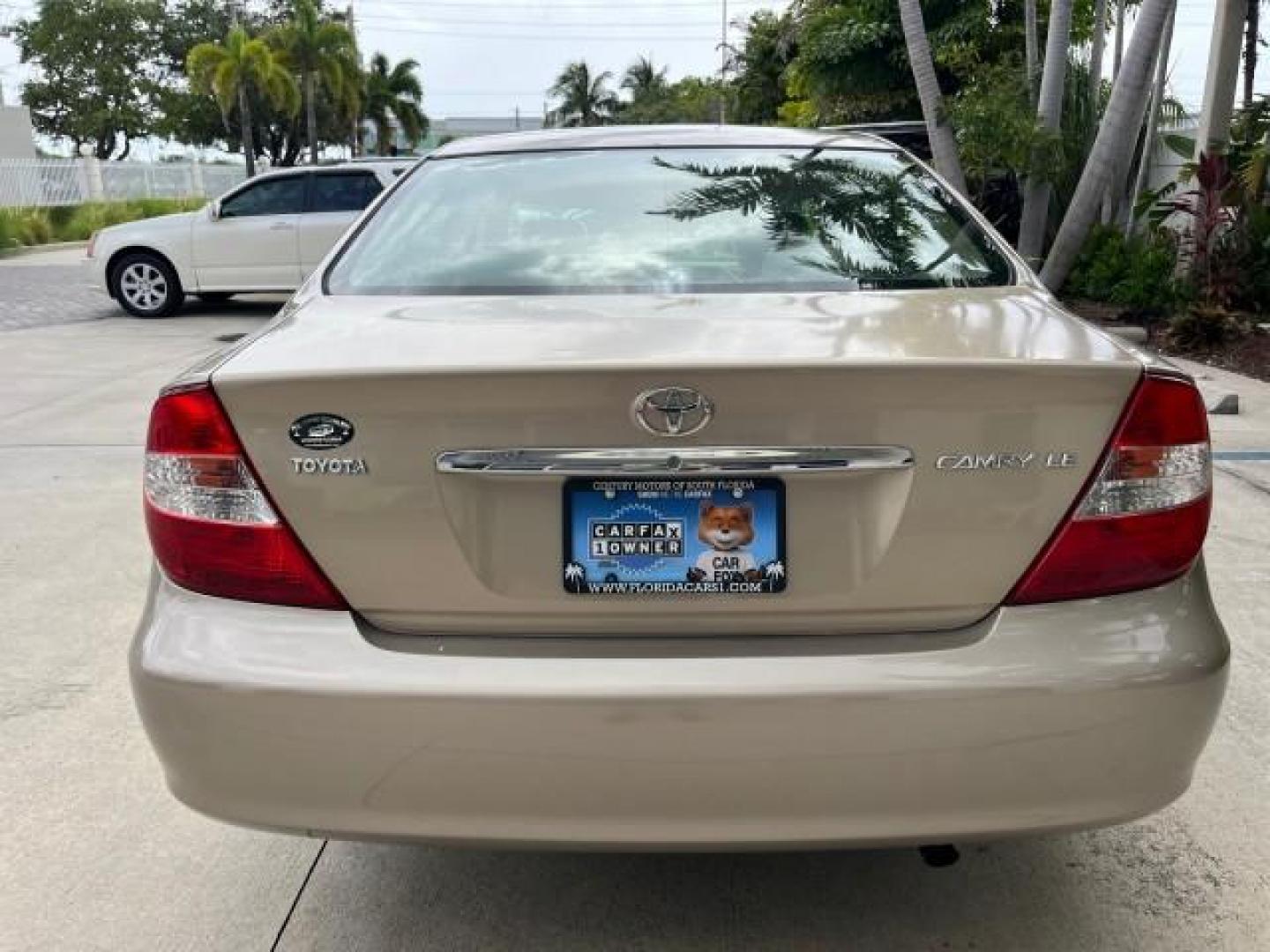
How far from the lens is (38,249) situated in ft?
77.5

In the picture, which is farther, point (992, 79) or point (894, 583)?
point (992, 79)

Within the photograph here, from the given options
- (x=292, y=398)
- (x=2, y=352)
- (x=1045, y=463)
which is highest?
(x=292, y=398)

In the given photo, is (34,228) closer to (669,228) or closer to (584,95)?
(669,228)

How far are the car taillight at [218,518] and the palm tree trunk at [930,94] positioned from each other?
10917mm

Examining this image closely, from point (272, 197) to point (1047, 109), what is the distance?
768 cm

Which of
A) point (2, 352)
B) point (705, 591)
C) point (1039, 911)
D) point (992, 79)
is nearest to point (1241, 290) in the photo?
point (992, 79)

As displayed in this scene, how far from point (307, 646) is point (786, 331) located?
0.94m

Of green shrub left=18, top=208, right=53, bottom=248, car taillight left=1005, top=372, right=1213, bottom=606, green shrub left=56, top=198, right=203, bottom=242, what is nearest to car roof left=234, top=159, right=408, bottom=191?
car taillight left=1005, top=372, right=1213, bottom=606

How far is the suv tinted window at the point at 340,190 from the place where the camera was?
12375 mm

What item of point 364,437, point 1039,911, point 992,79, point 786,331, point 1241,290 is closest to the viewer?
point 364,437

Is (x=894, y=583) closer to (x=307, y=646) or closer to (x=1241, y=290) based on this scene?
(x=307, y=646)

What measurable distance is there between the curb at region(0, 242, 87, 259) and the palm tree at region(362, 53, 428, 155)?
3347 centimetres

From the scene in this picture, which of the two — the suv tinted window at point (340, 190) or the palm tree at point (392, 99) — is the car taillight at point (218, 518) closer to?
the suv tinted window at point (340, 190)

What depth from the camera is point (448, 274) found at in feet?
8.59
